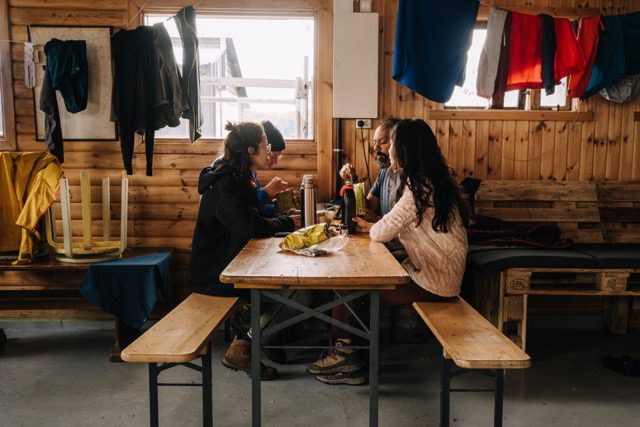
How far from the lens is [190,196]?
393 centimetres

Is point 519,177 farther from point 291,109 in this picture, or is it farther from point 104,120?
point 104,120

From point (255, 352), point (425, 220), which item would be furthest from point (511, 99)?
point (255, 352)

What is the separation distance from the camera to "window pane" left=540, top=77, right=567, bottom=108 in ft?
13.3

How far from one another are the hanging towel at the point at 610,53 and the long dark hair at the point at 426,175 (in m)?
1.89

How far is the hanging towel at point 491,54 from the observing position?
3666mm

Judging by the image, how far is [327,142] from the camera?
12.9 feet

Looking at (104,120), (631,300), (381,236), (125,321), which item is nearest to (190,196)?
(104,120)

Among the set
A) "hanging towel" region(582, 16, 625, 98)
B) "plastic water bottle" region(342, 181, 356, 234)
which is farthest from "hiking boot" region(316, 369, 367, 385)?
"hanging towel" region(582, 16, 625, 98)

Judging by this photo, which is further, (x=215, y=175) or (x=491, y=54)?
(x=491, y=54)

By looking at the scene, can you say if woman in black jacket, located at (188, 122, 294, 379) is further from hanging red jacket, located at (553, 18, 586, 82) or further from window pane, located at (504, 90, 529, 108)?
hanging red jacket, located at (553, 18, 586, 82)

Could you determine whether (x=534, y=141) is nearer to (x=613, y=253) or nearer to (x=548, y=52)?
(x=548, y=52)

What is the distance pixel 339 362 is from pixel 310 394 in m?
0.25

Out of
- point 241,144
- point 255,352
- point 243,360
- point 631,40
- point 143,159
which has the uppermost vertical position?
point 631,40

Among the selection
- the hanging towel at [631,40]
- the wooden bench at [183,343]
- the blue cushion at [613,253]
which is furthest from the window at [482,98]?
the wooden bench at [183,343]
